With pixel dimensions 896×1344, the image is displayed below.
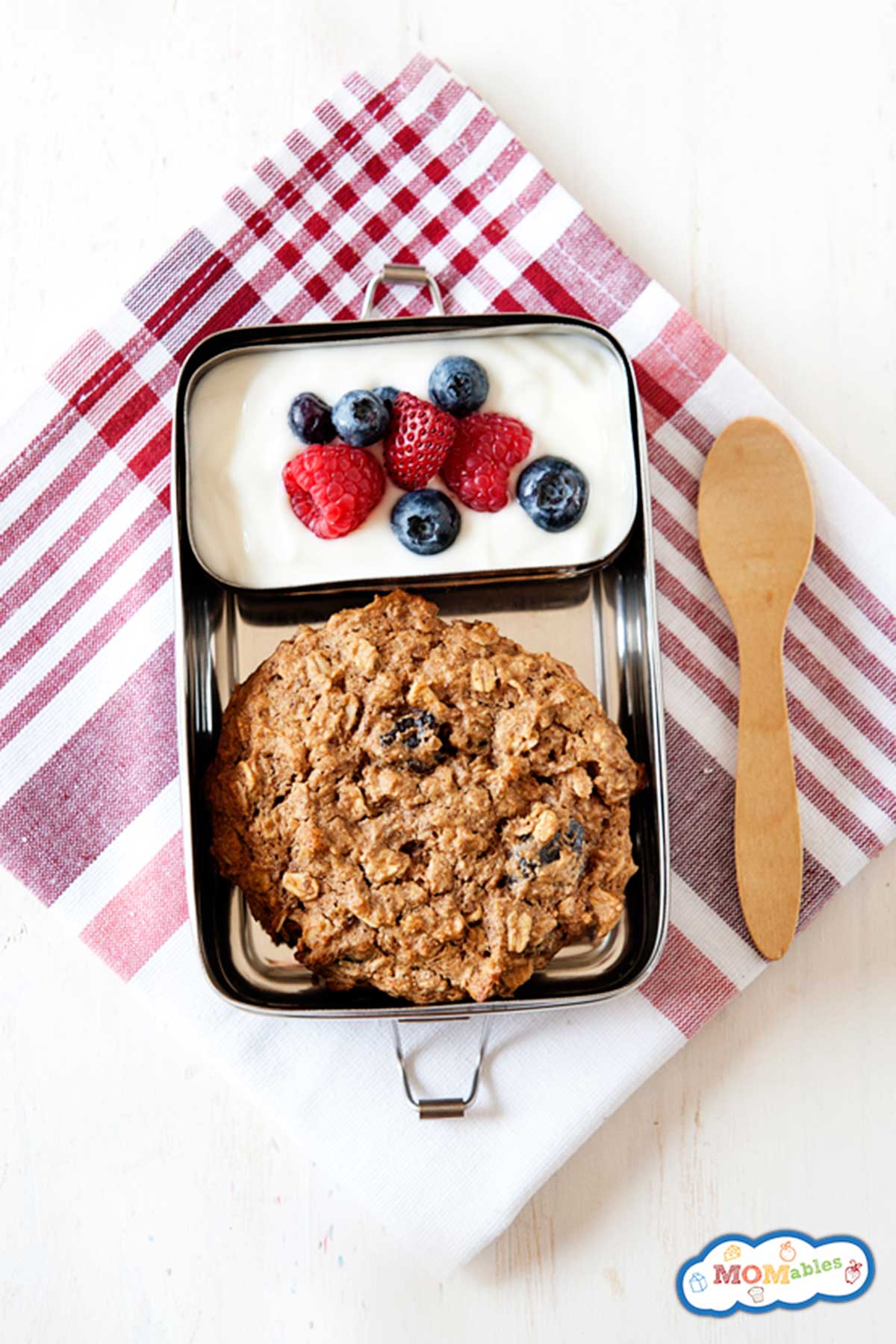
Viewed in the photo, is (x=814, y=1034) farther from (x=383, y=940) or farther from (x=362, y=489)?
(x=362, y=489)

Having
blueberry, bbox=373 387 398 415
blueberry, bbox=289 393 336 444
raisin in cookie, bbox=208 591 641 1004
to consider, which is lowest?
raisin in cookie, bbox=208 591 641 1004

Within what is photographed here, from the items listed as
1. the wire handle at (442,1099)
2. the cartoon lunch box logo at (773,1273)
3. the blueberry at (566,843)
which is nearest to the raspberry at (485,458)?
the blueberry at (566,843)

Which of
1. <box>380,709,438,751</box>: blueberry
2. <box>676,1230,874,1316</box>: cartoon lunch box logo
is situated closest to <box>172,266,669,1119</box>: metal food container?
<box>380,709,438,751</box>: blueberry

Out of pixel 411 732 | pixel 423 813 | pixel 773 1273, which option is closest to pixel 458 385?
pixel 411 732

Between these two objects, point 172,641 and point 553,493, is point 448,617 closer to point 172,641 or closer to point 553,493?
point 553,493

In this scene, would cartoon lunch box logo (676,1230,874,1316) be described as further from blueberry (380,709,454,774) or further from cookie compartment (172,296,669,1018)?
blueberry (380,709,454,774)

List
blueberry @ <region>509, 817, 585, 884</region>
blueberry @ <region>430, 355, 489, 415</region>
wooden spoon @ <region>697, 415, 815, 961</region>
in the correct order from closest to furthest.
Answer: blueberry @ <region>509, 817, 585, 884</region> < blueberry @ <region>430, 355, 489, 415</region> < wooden spoon @ <region>697, 415, 815, 961</region>

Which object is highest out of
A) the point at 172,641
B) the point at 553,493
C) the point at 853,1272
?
the point at 172,641
